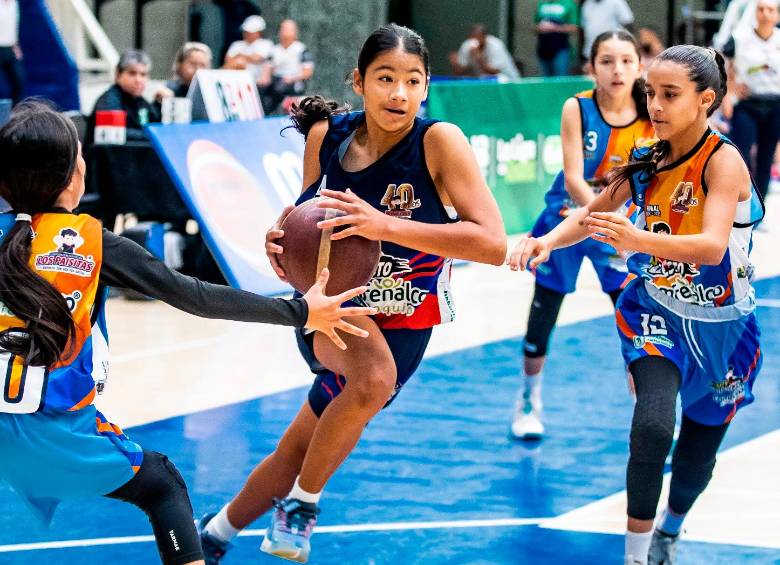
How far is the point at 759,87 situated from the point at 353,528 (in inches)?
347

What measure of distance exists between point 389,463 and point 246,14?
38.0ft

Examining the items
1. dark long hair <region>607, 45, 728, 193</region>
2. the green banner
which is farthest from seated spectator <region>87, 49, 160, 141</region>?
dark long hair <region>607, 45, 728, 193</region>

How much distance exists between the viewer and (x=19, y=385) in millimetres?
3309

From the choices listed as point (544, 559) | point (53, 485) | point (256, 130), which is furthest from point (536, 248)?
point (256, 130)

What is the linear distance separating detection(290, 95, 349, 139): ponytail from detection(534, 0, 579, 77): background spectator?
48.5ft

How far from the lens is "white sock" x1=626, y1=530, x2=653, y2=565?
429 centimetres

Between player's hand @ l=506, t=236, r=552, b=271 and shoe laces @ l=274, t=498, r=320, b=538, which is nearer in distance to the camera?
shoe laces @ l=274, t=498, r=320, b=538

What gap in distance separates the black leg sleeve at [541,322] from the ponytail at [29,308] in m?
3.43

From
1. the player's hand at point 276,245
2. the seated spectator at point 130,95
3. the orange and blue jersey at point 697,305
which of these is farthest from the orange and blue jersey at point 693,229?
the seated spectator at point 130,95

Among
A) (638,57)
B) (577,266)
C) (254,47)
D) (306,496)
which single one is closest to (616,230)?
(306,496)

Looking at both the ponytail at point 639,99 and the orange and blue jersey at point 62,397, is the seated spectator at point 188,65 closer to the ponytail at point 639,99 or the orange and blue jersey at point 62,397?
the ponytail at point 639,99

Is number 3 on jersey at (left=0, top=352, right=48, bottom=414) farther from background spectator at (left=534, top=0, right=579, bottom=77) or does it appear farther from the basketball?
background spectator at (left=534, top=0, right=579, bottom=77)

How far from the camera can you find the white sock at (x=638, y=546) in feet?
14.1

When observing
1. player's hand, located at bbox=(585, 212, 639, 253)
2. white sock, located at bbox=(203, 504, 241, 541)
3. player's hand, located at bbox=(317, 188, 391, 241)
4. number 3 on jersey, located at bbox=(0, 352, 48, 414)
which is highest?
player's hand, located at bbox=(317, 188, 391, 241)
